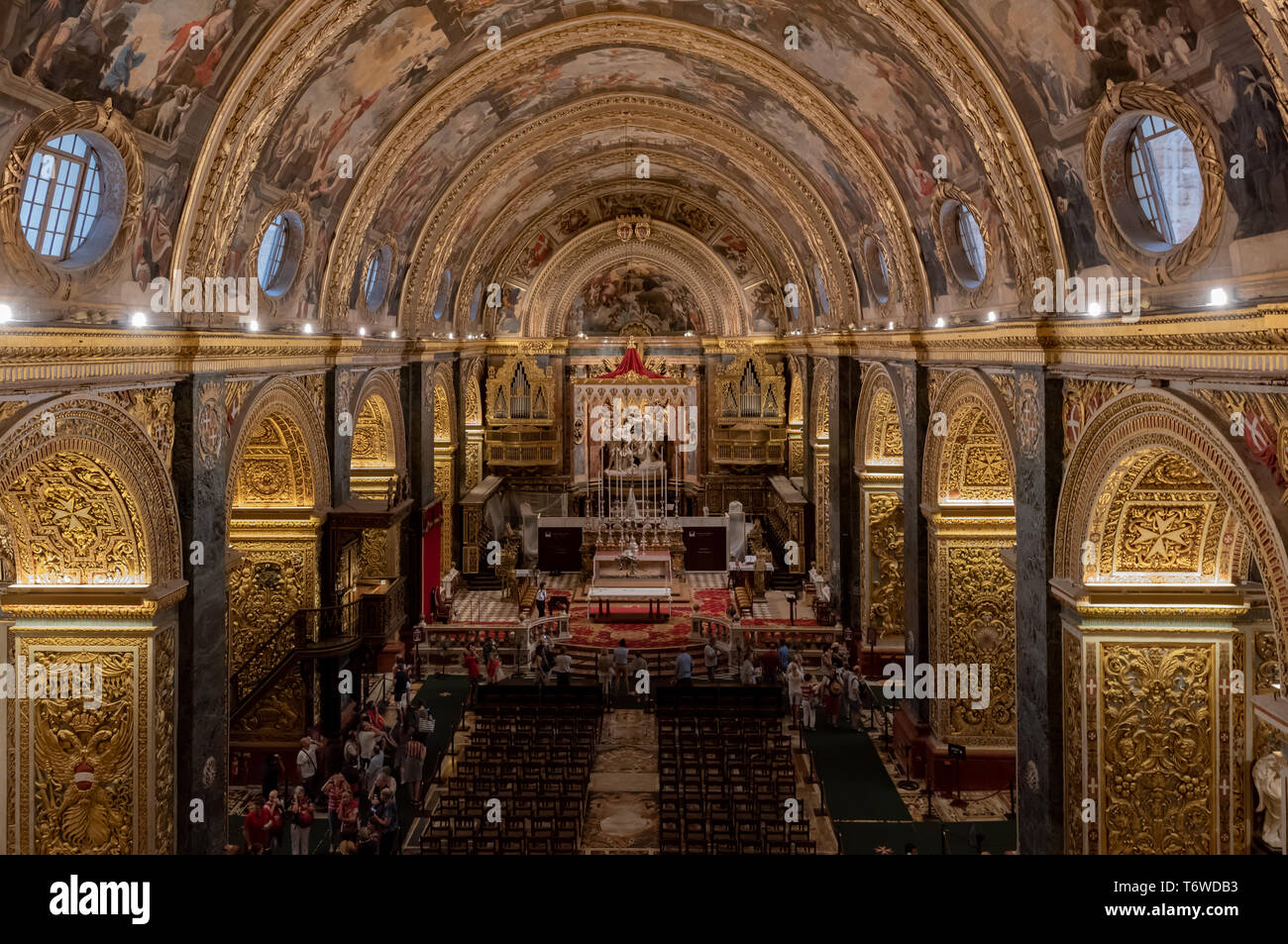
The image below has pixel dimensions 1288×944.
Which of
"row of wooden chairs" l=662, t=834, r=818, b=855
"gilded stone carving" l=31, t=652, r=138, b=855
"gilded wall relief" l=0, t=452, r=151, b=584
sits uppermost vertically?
"gilded wall relief" l=0, t=452, r=151, b=584

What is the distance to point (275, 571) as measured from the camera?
18.9m

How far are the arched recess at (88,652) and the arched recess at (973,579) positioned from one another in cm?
1238

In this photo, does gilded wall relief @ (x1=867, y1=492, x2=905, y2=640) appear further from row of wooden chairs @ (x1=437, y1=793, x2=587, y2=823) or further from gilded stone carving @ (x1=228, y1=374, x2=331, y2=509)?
gilded stone carving @ (x1=228, y1=374, x2=331, y2=509)

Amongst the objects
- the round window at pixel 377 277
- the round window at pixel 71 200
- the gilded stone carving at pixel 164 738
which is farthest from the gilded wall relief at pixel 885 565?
the round window at pixel 71 200

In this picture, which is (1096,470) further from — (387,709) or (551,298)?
(551,298)

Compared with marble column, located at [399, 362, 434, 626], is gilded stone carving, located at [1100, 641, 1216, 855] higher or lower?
lower

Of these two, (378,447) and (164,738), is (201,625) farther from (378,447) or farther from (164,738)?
(378,447)

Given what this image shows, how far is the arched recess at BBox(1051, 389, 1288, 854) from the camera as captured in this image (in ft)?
38.6

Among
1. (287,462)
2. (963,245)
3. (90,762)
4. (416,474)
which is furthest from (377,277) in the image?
(90,762)

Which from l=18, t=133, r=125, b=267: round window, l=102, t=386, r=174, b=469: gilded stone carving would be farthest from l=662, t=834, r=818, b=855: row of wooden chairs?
l=18, t=133, r=125, b=267: round window

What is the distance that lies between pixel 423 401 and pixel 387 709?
8.37m

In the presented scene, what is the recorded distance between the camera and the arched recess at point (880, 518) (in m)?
24.1

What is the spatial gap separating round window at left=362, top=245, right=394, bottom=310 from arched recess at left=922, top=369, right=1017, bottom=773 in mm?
12532

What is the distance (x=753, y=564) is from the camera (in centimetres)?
3123
